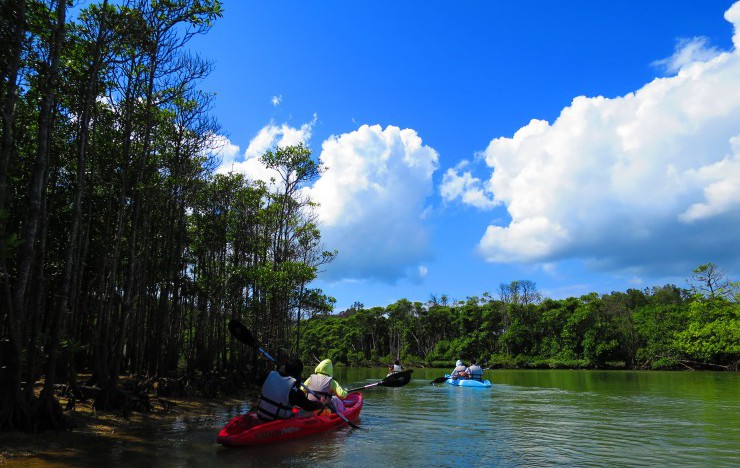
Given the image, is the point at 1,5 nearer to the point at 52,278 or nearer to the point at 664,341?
the point at 52,278

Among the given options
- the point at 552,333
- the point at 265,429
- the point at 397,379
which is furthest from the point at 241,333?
the point at 552,333

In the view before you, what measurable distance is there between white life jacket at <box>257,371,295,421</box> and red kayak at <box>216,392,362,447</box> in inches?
5.2

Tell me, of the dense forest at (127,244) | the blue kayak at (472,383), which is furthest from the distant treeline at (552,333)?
the blue kayak at (472,383)

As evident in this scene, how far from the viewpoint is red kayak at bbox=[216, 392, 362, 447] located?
7062 mm

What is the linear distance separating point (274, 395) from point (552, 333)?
1736 inches

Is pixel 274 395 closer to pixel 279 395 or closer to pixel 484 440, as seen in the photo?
pixel 279 395

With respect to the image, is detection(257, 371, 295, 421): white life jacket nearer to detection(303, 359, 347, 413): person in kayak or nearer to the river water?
the river water

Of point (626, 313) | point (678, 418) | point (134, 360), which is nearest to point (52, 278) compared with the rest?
point (134, 360)

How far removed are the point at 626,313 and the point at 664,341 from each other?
626 cm

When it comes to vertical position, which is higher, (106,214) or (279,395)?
(106,214)

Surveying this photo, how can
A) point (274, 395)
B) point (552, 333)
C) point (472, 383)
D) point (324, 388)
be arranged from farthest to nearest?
point (552, 333)
point (472, 383)
point (324, 388)
point (274, 395)

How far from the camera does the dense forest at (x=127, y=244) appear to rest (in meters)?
6.84

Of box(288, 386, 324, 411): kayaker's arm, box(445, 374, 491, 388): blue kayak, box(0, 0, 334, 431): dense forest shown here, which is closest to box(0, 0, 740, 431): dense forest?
box(0, 0, 334, 431): dense forest

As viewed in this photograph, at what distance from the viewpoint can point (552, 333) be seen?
4641 cm
